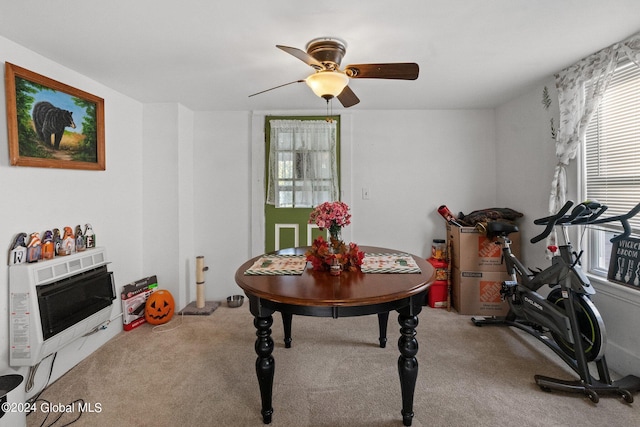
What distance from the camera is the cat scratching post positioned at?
10.5 feet

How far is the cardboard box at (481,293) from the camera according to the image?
9.94ft

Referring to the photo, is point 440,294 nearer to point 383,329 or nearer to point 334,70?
point 383,329

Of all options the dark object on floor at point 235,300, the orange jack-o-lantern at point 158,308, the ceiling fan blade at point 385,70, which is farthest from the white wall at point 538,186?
the orange jack-o-lantern at point 158,308

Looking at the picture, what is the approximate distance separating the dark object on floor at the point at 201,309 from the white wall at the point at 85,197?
0.61m

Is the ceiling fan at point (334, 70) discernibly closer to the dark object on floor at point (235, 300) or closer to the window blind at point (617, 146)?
the window blind at point (617, 146)

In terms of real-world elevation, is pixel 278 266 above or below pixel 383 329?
above

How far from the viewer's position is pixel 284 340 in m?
2.52

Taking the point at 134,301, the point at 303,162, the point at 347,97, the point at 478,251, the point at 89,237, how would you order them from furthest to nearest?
the point at 303,162, the point at 478,251, the point at 134,301, the point at 89,237, the point at 347,97

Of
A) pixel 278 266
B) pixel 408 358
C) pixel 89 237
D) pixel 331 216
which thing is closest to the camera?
pixel 408 358

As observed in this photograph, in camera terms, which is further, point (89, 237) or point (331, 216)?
point (89, 237)

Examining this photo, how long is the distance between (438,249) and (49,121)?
11.8ft

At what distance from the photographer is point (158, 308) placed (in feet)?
9.51

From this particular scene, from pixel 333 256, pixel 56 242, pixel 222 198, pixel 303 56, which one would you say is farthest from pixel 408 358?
pixel 222 198

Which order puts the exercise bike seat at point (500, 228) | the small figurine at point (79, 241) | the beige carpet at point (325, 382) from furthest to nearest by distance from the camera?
1. the exercise bike seat at point (500, 228)
2. the small figurine at point (79, 241)
3. the beige carpet at point (325, 382)
